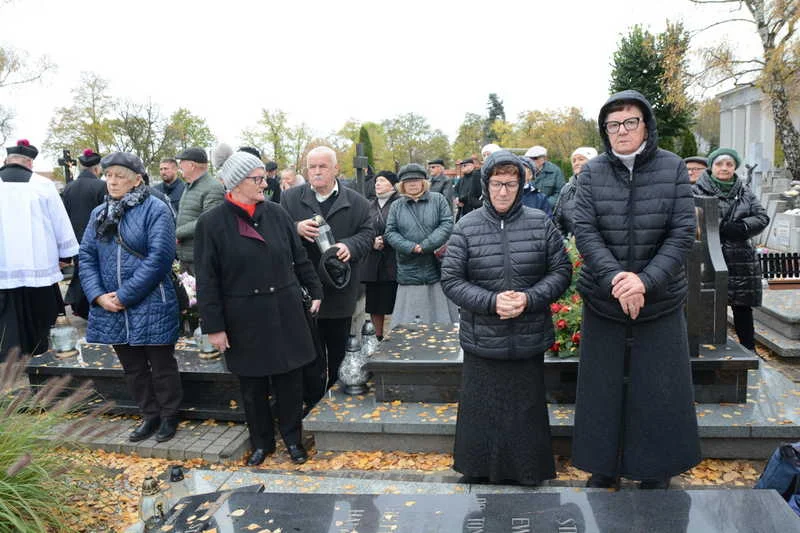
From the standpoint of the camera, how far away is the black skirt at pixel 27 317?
19.4 feet

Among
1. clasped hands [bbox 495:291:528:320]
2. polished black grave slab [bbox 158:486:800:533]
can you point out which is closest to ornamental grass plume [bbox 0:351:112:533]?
polished black grave slab [bbox 158:486:800:533]

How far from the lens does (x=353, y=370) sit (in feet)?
16.2

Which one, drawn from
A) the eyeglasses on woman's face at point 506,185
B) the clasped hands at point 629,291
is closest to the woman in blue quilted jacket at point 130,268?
the eyeglasses on woman's face at point 506,185

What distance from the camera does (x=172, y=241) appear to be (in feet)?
15.0

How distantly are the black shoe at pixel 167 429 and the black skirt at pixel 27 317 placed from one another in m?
2.05

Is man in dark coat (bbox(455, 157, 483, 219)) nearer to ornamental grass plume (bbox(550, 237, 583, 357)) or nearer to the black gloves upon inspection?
the black gloves

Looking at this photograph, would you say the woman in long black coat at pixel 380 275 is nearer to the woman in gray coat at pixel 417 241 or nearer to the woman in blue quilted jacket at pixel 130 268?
the woman in gray coat at pixel 417 241

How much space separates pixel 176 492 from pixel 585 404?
2.26m

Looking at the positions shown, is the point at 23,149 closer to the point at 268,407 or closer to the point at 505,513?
the point at 268,407

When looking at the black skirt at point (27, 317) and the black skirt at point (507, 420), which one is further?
the black skirt at point (27, 317)

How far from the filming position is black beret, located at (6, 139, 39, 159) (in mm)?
5770

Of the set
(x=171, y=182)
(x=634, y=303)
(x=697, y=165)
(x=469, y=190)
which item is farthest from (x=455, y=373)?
(x=469, y=190)

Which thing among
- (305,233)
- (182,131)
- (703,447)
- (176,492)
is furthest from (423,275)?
(182,131)

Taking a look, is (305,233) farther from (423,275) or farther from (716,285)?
(716,285)
